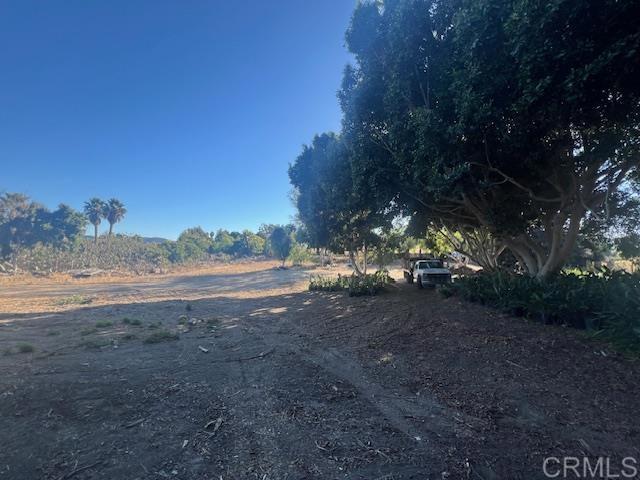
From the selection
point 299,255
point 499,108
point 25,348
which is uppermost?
point 499,108

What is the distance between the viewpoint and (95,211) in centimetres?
5866

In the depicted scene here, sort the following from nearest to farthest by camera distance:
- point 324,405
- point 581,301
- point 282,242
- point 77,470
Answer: point 77,470
point 324,405
point 581,301
point 282,242

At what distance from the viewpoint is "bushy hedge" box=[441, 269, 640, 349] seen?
5.87 meters

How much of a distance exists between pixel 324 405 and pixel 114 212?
235ft

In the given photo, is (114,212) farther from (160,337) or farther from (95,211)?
(160,337)

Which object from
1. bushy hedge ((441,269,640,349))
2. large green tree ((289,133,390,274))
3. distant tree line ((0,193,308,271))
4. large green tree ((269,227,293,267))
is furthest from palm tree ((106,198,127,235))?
bushy hedge ((441,269,640,349))

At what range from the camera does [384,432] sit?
3697 mm

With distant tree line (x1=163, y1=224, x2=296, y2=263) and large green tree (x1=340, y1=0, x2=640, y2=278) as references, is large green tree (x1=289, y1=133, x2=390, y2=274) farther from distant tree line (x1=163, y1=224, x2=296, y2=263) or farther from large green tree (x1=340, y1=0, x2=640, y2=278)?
distant tree line (x1=163, y1=224, x2=296, y2=263)

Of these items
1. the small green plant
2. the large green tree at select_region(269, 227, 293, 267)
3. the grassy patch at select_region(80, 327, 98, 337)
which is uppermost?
the large green tree at select_region(269, 227, 293, 267)

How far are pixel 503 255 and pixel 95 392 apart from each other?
23667 mm

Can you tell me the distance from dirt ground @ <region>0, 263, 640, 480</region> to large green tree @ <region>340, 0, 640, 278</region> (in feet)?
14.1

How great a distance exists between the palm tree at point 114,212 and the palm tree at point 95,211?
1.02 meters

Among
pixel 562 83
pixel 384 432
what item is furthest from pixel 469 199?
pixel 384 432

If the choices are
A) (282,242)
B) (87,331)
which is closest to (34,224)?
(282,242)
